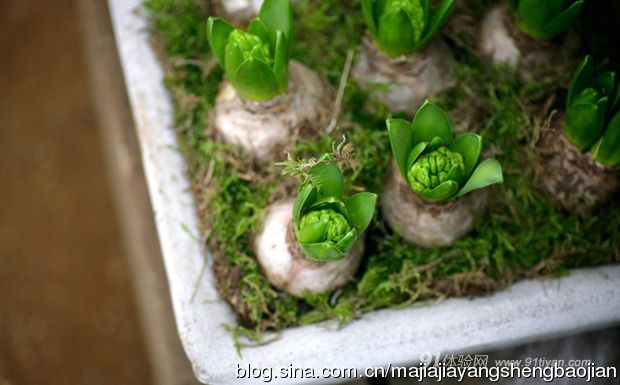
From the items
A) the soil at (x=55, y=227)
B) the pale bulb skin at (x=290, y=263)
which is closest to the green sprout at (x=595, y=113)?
the pale bulb skin at (x=290, y=263)

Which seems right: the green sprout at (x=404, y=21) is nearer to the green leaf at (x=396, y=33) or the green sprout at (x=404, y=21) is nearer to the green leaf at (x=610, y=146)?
the green leaf at (x=396, y=33)

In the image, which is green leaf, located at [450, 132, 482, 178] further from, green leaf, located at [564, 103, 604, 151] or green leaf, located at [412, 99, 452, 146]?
green leaf, located at [564, 103, 604, 151]

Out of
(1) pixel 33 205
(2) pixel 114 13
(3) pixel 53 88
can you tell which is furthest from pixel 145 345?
(2) pixel 114 13

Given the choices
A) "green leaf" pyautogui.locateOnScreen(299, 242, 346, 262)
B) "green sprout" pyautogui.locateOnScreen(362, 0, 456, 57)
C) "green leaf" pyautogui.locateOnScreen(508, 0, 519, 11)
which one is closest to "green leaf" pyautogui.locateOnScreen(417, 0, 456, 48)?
"green sprout" pyautogui.locateOnScreen(362, 0, 456, 57)

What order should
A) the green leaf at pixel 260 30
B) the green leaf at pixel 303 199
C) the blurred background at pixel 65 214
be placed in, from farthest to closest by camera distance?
1. the blurred background at pixel 65 214
2. the green leaf at pixel 260 30
3. the green leaf at pixel 303 199

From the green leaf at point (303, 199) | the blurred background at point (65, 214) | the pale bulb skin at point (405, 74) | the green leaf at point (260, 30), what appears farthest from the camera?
the blurred background at point (65, 214)

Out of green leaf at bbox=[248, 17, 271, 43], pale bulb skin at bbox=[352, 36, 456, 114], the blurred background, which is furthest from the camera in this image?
the blurred background

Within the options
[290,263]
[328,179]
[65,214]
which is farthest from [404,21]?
[65,214]
